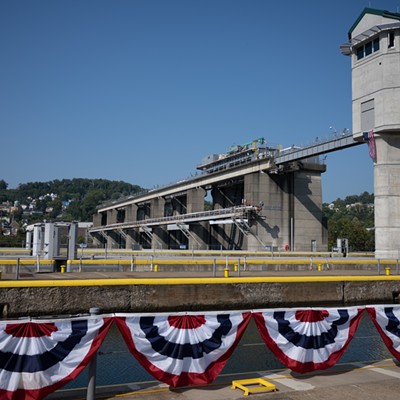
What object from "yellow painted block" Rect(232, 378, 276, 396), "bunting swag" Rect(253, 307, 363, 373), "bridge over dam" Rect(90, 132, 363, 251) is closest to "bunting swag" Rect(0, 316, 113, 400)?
"yellow painted block" Rect(232, 378, 276, 396)

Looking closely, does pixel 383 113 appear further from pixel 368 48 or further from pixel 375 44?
pixel 368 48

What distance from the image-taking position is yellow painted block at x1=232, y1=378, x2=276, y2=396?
8.57 m

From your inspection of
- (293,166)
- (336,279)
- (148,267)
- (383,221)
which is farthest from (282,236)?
(336,279)

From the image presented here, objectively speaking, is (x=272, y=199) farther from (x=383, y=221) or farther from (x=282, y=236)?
(x=383, y=221)

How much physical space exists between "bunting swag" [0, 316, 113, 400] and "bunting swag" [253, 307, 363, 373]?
3223 millimetres

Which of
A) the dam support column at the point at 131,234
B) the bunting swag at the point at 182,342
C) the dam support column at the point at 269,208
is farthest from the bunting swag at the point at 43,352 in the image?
the dam support column at the point at 131,234

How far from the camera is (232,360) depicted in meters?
13.7

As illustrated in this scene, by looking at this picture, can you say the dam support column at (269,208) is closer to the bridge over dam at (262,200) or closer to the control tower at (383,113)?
the bridge over dam at (262,200)

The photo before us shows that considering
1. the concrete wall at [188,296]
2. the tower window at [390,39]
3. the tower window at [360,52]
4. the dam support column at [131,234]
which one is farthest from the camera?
the dam support column at [131,234]

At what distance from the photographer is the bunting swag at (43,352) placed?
743 centimetres

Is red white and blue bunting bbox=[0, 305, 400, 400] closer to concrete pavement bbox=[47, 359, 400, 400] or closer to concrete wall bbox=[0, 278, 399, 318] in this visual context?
concrete pavement bbox=[47, 359, 400, 400]

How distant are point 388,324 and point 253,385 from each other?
3.53 metres

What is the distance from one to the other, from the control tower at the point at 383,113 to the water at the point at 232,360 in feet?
103

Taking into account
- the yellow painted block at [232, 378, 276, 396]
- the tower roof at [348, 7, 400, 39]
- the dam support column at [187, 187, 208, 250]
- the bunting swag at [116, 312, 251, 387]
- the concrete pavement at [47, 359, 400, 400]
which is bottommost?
the concrete pavement at [47, 359, 400, 400]
